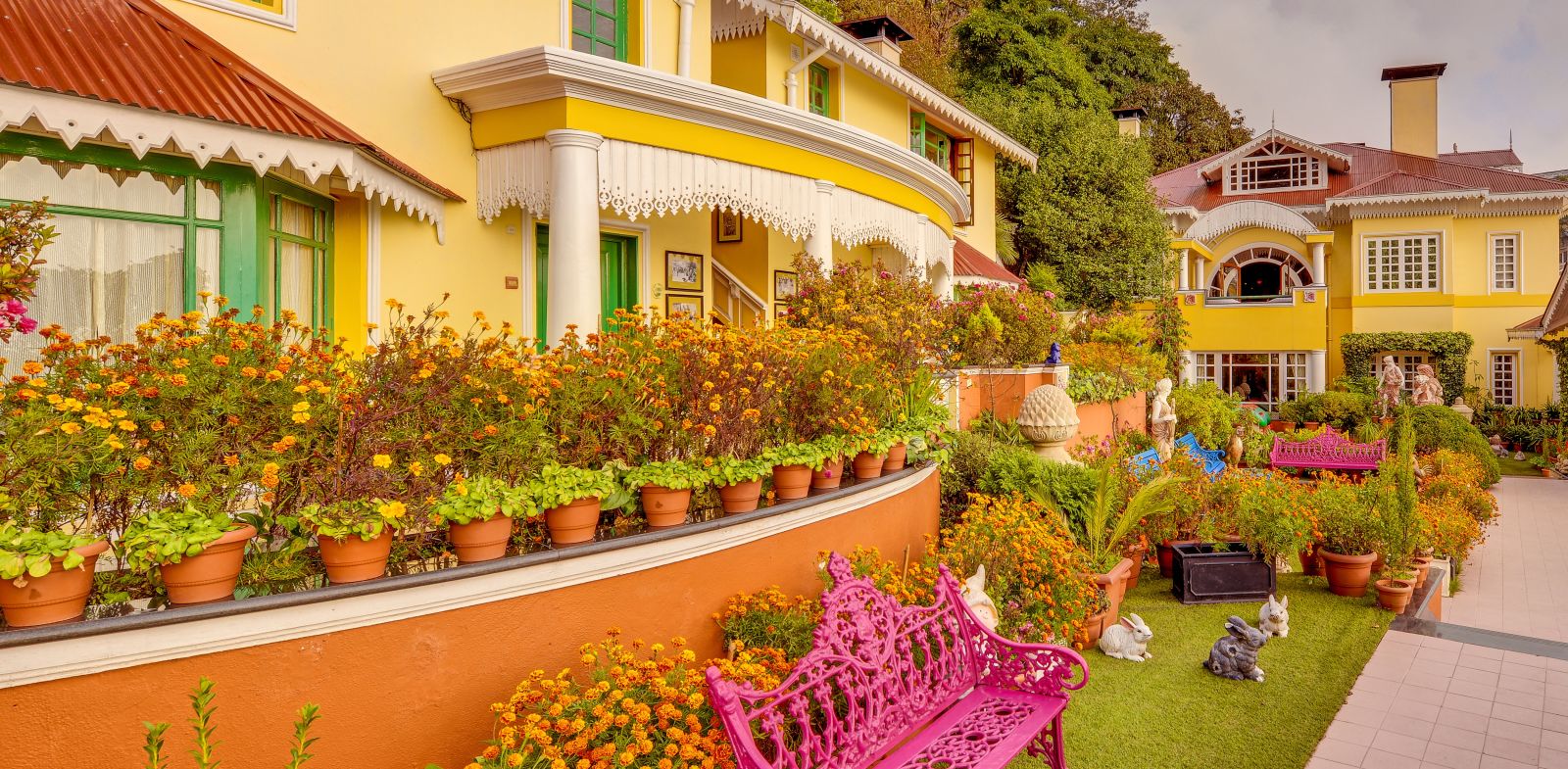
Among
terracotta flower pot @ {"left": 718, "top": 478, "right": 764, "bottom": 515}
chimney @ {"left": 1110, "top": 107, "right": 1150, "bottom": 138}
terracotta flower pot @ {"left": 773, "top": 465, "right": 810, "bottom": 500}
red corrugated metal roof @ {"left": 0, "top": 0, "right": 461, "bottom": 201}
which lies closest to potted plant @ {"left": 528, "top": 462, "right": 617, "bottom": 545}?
terracotta flower pot @ {"left": 718, "top": 478, "right": 764, "bottom": 515}

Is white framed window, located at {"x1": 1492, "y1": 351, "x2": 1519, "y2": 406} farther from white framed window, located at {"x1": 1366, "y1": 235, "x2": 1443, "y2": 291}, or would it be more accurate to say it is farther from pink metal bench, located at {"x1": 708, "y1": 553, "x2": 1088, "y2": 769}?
pink metal bench, located at {"x1": 708, "y1": 553, "x2": 1088, "y2": 769}

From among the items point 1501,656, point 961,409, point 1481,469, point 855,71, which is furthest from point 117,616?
point 1481,469

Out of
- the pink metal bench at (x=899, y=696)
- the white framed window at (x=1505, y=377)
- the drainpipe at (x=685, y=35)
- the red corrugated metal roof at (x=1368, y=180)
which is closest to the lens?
the pink metal bench at (x=899, y=696)

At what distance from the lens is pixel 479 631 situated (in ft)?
10.2

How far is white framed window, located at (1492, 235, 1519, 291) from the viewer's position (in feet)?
76.5

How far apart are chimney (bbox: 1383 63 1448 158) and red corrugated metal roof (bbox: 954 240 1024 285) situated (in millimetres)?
15905

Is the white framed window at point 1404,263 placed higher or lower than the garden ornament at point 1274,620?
higher

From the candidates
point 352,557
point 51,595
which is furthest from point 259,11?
point 51,595

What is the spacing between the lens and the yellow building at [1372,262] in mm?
23094

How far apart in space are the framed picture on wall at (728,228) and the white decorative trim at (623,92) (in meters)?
3.21

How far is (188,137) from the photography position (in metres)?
5.29

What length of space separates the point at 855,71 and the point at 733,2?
326 centimetres

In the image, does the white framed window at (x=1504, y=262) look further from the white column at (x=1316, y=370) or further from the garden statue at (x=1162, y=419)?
the garden statue at (x=1162, y=419)

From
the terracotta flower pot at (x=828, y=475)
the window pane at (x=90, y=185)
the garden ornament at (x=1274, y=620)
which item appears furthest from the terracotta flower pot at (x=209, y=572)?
the garden ornament at (x=1274, y=620)
